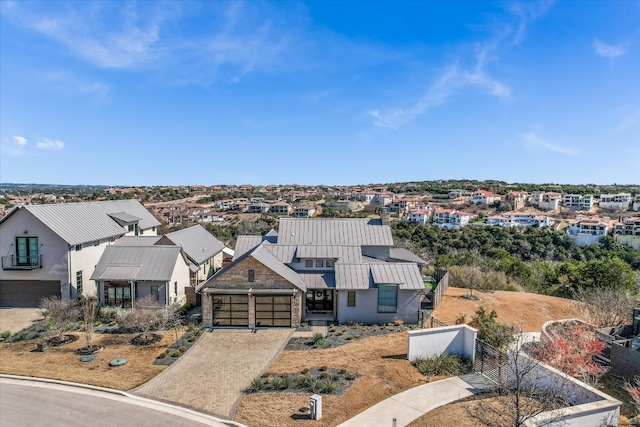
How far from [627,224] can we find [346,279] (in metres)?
87.4

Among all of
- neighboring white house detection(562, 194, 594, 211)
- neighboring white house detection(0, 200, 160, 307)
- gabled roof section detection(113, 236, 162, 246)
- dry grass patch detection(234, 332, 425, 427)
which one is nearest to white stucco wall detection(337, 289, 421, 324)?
dry grass patch detection(234, 332, 425, 427)

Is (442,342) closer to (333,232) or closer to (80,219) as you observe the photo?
(333,232)

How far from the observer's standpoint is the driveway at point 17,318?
26.7 metres

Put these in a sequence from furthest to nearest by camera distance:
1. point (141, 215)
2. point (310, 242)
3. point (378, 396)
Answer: point (141, 215), point (310, 242), point (378, 396)

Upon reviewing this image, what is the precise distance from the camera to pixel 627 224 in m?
85.8

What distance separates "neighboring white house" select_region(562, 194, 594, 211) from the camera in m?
123

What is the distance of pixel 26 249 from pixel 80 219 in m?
4.55

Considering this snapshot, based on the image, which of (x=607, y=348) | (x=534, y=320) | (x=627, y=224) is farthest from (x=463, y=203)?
(x=607, y=348)

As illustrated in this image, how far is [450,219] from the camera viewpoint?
98938mm

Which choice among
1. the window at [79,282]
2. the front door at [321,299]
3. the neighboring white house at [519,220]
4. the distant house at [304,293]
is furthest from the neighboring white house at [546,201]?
the window at [79,282]

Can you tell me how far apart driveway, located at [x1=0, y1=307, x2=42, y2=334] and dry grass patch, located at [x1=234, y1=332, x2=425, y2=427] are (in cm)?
1926

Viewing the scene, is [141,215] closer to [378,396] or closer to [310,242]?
[310,242]

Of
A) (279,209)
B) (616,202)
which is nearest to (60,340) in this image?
(279,209)

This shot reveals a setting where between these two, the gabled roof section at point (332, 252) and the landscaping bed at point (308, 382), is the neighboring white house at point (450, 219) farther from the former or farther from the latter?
the landscaping bed at point (308, 382)
